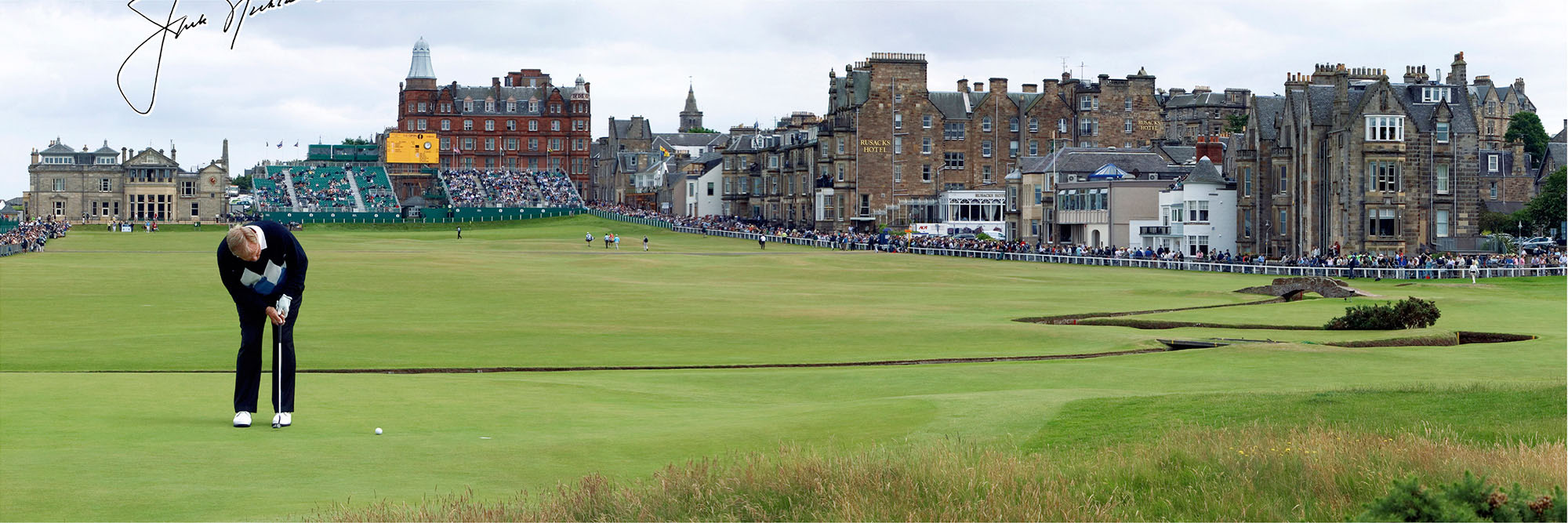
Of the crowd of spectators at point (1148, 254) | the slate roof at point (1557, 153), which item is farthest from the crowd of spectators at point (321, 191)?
the slate roof at point (1557, 153)

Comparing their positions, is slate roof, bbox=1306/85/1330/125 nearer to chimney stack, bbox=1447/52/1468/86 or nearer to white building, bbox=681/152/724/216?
chimney stack, bbox=1447/52/1468/86

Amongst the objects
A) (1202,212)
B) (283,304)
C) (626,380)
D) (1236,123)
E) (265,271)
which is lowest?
(626,380)

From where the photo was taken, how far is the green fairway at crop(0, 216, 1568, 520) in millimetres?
14359

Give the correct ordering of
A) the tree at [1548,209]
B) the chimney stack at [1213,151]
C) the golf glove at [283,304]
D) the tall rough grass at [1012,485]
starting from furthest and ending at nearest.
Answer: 1. the chimney stack at [1213,151]
2. the tree at [1548,209]
3. the golf glove at [283,304]
4. the tall rough grass at [1012,485]

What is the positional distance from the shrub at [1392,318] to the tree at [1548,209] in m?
65.1

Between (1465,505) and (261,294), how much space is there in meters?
11.8

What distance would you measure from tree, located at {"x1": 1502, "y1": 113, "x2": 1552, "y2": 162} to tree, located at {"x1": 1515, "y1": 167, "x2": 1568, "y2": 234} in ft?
144

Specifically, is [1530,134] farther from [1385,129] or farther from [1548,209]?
[1385,129]

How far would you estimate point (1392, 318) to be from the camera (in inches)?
1756

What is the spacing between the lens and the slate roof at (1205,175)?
109m

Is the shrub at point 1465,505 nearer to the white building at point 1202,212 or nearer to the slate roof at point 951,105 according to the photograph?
the white building at point 1202,212

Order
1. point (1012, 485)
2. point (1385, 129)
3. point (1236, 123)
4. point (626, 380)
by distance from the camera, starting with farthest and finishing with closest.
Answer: point (1236, 123) → point (1385, 129) → point (626, 380) → point (1012, 485)

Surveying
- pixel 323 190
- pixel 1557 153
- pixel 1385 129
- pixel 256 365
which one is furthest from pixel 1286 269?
pixel 323 190

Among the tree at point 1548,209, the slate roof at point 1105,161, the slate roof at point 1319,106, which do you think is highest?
the slate roof at point 1319,106
